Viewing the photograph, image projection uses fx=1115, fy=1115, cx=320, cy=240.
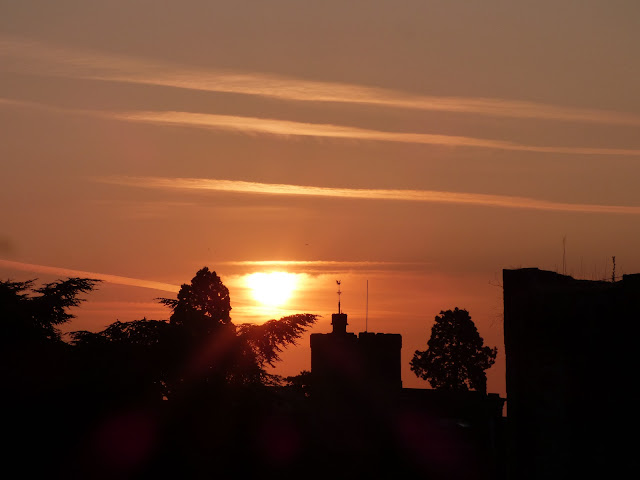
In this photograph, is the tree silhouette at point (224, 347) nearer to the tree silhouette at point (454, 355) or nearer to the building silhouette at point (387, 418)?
the building silhouette at point (387, 418)

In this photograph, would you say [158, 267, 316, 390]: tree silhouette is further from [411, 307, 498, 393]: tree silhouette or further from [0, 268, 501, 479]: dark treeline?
[411, 307, 498, 393]: tree silhouette

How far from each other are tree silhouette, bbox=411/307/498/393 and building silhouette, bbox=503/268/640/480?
228 ft

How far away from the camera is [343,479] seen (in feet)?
129

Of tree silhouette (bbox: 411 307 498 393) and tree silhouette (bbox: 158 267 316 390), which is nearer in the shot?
tree silhouette (bbox: 158 267 316 390)

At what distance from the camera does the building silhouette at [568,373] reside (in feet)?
103

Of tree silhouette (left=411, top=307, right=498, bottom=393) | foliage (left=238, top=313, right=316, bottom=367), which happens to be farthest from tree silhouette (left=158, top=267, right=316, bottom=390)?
tree silhouette (left=411, top=307, right=498, bottom=393)

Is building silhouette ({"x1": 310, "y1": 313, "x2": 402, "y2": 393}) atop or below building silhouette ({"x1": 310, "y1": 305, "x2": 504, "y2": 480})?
atop

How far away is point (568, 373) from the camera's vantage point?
32.9 m

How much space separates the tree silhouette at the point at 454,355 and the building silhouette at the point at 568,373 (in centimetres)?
6964

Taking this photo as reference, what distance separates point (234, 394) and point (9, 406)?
6.67 meters

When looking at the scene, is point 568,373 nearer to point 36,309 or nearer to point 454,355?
point 36,309

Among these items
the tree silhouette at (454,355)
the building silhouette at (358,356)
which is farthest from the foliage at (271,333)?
the tree silhouette at (454,355)

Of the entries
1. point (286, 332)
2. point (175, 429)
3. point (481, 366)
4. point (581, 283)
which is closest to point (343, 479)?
point (286, 332)

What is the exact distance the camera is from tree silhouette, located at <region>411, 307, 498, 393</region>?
345ft
